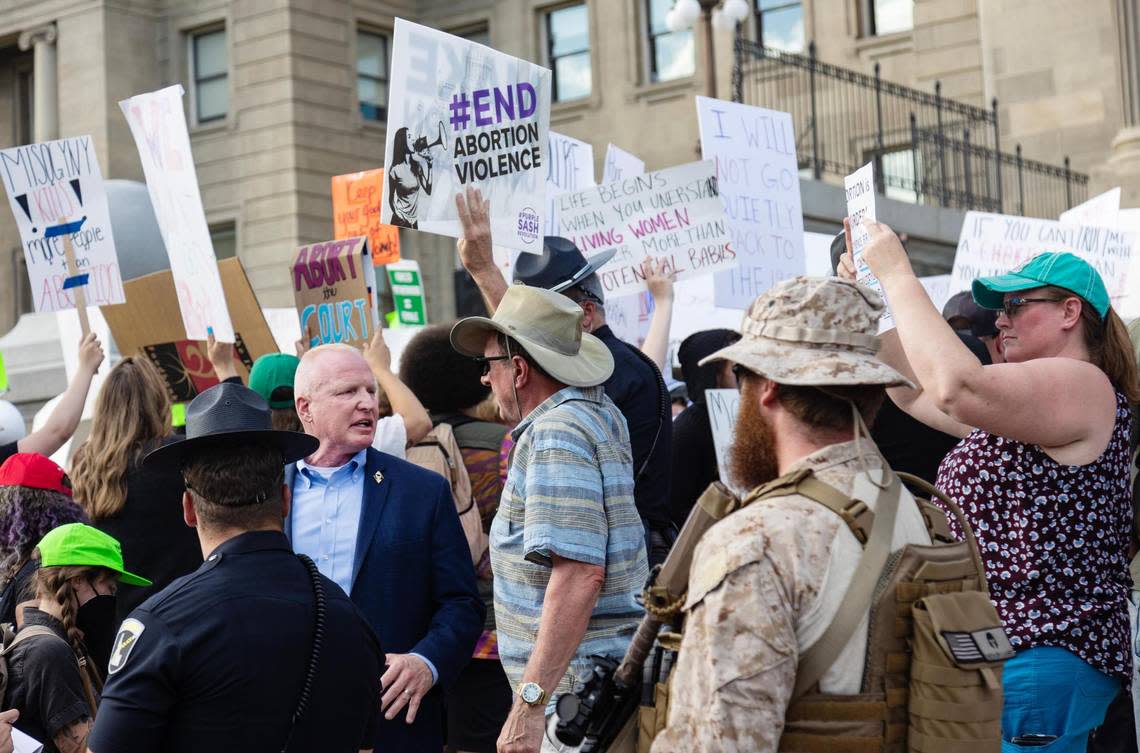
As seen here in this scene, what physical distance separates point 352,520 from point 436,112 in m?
1.91

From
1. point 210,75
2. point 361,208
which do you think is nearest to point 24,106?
point 210,75

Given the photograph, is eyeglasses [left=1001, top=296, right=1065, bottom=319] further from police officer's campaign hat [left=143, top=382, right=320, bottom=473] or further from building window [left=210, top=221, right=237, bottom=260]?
building window [left=210, top=221, right=237, bottom=260]

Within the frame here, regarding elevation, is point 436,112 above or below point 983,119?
below

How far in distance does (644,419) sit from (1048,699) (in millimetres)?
1403

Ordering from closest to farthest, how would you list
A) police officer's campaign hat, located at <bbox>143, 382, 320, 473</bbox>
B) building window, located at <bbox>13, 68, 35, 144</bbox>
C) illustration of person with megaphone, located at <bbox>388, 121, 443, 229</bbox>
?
police officer's campaign hat, located at <bbox>143, 382, 320, 473</bbox> < illustration of person with megaphone, located at <bbox>388, 121, 443, 229</bbox> < building window, located at <bbox>13, 68, 35, 144</bbox>

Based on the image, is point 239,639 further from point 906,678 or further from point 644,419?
point 644,419

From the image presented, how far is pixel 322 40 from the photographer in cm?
3088

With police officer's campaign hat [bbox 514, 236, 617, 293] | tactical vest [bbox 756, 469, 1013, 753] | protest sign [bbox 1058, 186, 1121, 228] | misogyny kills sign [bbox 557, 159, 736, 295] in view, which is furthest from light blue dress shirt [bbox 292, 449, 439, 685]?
protest sign [bbox 1058, 186, 1121, 228]

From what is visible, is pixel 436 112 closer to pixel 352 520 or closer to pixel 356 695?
pixel 352 520

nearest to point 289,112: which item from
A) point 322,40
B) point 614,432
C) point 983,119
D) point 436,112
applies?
point 322,40

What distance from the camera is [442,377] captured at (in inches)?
207

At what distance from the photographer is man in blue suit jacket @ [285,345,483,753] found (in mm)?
4016

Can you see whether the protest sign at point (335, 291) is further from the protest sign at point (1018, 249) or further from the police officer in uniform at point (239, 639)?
the police officer in uniform at point (239, 639)

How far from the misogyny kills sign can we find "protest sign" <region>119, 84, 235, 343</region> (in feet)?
5.74
